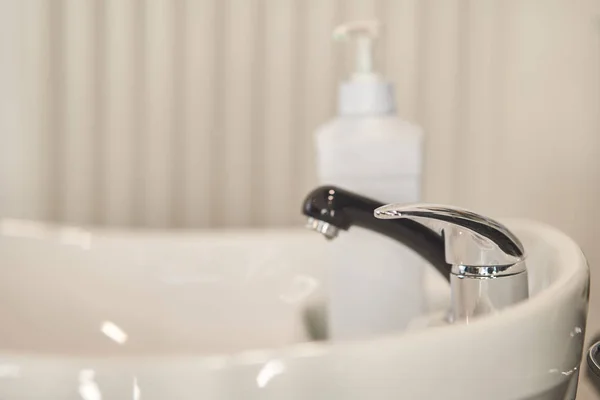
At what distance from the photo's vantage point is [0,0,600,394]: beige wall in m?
0.77

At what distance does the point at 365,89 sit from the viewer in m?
0.48

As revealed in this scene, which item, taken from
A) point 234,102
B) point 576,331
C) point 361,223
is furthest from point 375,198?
point 234,102

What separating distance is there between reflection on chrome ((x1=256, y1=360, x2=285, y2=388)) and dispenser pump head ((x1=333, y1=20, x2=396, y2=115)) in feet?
0.86

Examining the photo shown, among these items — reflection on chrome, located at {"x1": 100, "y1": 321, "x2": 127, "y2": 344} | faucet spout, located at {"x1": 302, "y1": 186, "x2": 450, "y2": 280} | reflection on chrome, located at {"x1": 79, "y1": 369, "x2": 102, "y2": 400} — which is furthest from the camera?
reflection on chrome, located at {"x1": 100, "y1": 321, "x2": 127, "y2": 344}

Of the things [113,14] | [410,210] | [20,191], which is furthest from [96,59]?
[410,210]

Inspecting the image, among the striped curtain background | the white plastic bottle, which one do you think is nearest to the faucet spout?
the white plastic bottle

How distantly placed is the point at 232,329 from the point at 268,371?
0.35 metres

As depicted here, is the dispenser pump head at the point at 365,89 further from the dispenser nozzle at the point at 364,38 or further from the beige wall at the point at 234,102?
the beige wall at the point at 234,102

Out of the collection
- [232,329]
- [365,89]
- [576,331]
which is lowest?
[232,329]

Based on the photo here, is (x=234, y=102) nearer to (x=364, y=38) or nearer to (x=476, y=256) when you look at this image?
(x=364, y=38)

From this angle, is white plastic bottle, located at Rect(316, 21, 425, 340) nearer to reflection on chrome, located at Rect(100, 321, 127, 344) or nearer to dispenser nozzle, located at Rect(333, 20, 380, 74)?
dispenser nozzle, located at Rect(333, 20, 380, 74)

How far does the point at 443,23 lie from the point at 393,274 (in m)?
0.43

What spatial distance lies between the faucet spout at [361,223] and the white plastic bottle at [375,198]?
0.03 metres

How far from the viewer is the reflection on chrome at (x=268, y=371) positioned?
250 mm
